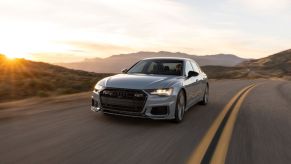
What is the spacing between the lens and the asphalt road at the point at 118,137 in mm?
5168

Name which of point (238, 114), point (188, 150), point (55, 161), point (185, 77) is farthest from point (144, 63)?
point (55, 161)

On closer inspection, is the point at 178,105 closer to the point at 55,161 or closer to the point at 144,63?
the point at 144,63

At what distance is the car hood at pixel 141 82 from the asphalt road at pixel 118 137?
79cm

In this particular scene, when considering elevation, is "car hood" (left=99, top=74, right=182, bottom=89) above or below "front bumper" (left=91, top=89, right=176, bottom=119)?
above

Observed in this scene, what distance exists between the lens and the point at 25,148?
17.7 feet

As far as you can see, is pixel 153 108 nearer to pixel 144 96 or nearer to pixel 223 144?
pixel 144 96

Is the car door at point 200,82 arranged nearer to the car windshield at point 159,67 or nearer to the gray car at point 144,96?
the car windshield at point 159,67

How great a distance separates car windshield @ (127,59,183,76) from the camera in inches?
360

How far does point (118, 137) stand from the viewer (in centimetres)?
642

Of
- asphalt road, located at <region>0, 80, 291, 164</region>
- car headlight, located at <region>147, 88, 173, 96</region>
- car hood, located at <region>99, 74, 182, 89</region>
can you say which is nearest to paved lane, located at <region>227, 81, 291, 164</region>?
asphalt road, located at <region>0, 80, 291, 164</region>

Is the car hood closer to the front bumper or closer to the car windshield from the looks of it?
the front bumper

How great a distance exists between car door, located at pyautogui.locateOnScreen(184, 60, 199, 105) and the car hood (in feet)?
1.92

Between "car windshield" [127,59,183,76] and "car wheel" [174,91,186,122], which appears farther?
"car windshield" [127,59,183,76]

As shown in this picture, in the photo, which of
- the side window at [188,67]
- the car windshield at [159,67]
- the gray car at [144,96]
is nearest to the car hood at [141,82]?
the gray car at [144,96]
